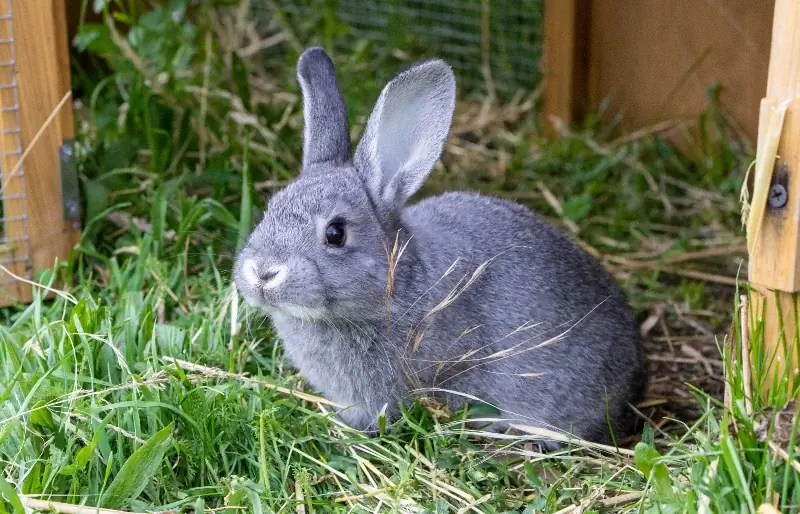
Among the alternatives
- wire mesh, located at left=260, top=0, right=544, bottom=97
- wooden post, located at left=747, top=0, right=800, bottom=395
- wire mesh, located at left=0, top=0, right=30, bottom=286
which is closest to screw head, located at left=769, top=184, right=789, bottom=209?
wooden post, located at left=747, top=0, right=800, bottom=395

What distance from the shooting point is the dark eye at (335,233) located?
3.19 metres

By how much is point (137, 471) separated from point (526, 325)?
145 cm

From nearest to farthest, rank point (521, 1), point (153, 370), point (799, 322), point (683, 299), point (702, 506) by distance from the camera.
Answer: point (702, 506) → point (799, 322) → point (153, 370) → point (683, 299) → point (521, 1)

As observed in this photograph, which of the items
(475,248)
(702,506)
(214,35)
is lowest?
(702,506)

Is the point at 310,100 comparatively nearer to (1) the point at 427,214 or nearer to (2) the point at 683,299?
(1) the point at 427,214

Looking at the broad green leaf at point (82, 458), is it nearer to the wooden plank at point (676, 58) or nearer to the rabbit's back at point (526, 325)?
the rabbit's back at point (526, 325)

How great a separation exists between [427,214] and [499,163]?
2.23 meters

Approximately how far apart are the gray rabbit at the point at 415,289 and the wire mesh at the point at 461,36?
9.31ft

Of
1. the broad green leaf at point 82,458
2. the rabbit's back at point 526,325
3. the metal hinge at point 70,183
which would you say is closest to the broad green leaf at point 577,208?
the rabbit's back at point 526,325

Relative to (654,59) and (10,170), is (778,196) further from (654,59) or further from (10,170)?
(654,59)

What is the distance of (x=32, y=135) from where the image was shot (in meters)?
3.95

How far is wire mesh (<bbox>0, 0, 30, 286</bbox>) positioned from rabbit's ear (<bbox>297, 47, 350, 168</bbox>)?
47.1 inches

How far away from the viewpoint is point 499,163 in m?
5.88

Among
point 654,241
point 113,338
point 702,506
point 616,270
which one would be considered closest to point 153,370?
point 113,338
